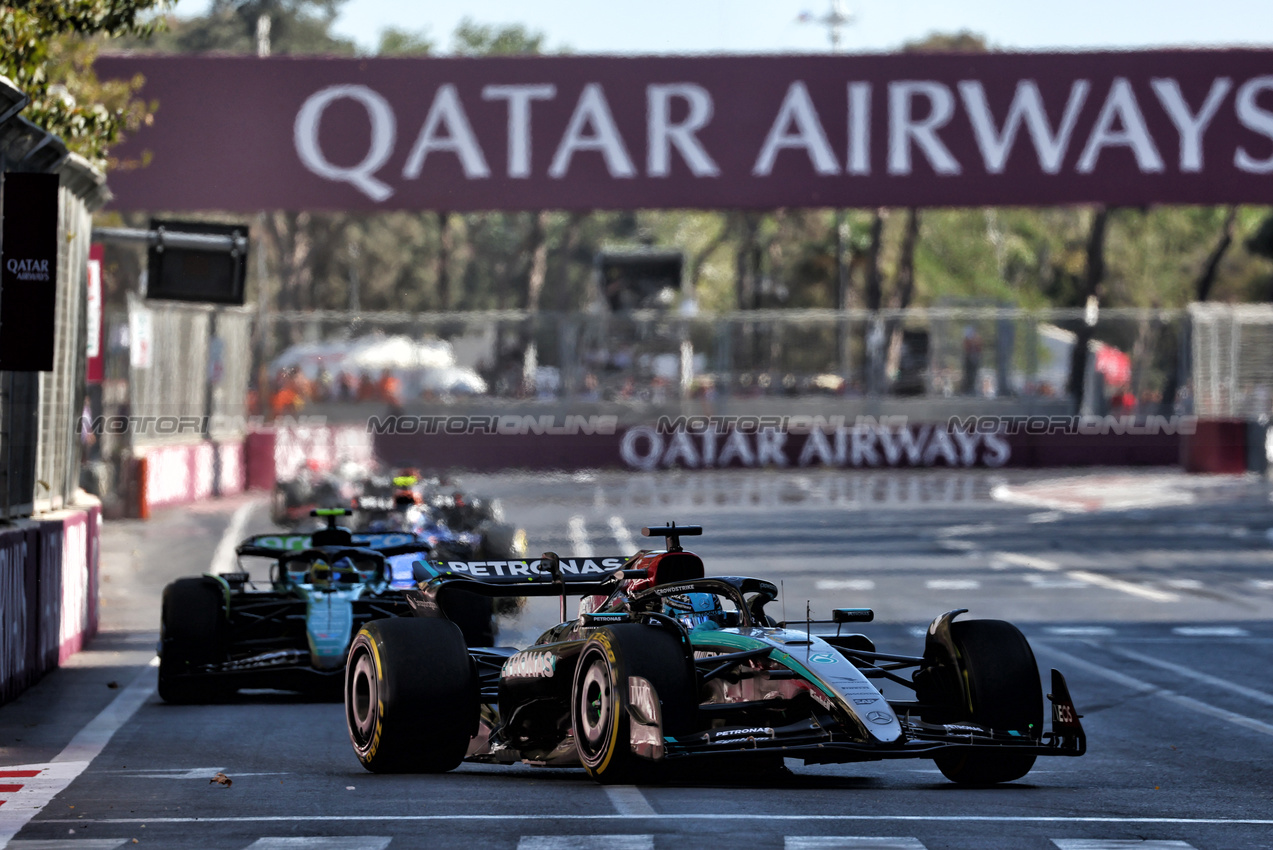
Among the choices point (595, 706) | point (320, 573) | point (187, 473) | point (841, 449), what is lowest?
point (595, 706)

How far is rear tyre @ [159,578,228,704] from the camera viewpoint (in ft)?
40.0

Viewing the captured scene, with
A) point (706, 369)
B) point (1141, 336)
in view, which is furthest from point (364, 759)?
point (1141, 336)

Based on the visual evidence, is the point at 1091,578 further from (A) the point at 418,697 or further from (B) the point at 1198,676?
(A) the point at 418,697

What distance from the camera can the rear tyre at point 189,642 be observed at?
12203 millimetres

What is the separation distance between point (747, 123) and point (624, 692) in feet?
81.2

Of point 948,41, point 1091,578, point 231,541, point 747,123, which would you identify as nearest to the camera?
point 1091,578

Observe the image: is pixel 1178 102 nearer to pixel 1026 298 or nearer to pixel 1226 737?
pixel 1226 737

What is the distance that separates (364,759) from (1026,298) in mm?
83827

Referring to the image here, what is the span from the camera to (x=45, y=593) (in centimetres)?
1351

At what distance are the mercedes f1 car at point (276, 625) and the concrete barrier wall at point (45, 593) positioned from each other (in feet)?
3.04

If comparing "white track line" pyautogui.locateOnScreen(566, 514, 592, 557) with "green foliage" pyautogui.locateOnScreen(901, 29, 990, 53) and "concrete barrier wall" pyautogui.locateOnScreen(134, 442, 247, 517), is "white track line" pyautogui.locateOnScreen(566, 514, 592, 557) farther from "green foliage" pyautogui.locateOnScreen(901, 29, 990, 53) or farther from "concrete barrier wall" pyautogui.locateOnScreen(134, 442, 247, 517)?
"green foliage" pyautogui.locateOnScreen(901, 29, 990, 53)

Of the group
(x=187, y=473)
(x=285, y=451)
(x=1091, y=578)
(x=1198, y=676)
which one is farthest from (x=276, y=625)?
(x=285, y=451)

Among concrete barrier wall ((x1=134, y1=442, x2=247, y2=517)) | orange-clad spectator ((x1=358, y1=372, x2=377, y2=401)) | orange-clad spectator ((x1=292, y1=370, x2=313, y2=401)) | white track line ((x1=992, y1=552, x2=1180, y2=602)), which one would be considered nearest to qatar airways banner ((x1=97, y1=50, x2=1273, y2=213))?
concrete barrier wall ((x1=134, y1=442, x2=247, y2=517))

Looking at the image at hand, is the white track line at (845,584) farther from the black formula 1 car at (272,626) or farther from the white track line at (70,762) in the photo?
the white track line at (70,762)
